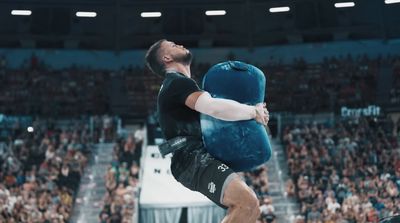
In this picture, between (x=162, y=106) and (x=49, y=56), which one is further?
(x=49, y=56)

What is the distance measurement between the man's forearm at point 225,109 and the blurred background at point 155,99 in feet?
43.3

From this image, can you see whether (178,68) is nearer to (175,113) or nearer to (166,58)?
(166,58)

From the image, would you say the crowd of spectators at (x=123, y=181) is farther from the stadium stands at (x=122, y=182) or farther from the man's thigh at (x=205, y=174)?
the man's thigh at (x=205, y=174)

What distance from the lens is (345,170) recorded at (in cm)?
2052

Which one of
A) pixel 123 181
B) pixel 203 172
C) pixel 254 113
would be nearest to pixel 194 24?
pixel 123 181

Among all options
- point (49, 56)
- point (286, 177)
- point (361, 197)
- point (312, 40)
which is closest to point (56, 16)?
point (49, 56)

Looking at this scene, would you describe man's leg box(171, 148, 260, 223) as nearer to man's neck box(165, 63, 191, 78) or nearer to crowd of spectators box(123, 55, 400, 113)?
man's neck box(165, 63, 191, 78)

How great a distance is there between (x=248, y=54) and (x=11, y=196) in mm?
12783

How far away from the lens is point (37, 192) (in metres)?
19.0

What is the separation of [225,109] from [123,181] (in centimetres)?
1518

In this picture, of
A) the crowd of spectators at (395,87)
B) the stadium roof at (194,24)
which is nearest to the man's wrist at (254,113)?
the crowd of spectators at (395,87)

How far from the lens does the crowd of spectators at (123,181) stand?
17.9 meters

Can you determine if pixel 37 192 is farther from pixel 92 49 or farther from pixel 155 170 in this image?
pixel 92 49

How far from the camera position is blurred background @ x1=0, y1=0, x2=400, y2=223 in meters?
19.2
